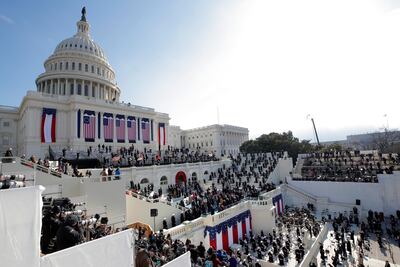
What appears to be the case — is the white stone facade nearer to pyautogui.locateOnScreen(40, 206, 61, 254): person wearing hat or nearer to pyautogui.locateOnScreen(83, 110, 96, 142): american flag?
pyautogui.locateOnScreen(83, 110, 96, 142): american flag

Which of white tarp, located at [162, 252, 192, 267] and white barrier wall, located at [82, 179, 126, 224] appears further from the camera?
white barrier wall, located at [82, 179, 126, 224]

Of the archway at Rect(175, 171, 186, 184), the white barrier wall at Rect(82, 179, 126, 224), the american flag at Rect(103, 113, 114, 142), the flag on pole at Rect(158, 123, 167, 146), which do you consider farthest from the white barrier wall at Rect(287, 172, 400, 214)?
the american flag at Rect(103, 113, 114, 142)

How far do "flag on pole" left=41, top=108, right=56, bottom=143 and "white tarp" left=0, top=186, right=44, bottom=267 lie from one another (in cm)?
3988

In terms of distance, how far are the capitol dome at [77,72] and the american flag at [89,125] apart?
11.1 metres

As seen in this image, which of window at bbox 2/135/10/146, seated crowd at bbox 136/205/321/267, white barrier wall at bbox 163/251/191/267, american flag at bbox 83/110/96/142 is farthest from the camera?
window at bbox 2/135/10/146

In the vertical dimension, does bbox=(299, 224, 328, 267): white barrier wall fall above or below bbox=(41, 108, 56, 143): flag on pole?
below

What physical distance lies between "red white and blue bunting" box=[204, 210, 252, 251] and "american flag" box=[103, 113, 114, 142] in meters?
30.2

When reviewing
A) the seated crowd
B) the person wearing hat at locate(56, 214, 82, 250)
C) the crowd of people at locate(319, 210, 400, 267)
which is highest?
the person wearing hat at locate(56, 214, 82, 250)

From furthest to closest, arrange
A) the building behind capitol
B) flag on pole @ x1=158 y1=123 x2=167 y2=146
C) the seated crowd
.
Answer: flag on pole @ x1=158 y1=123 x2=167 y2=146
the building behind capitol
the seated crowd

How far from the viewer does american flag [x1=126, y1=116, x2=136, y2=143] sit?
47.7 m

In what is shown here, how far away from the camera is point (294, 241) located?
71.3ft

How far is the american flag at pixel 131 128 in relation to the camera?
4766cm

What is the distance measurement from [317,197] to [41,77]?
6114cm

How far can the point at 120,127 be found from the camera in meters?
46.2
